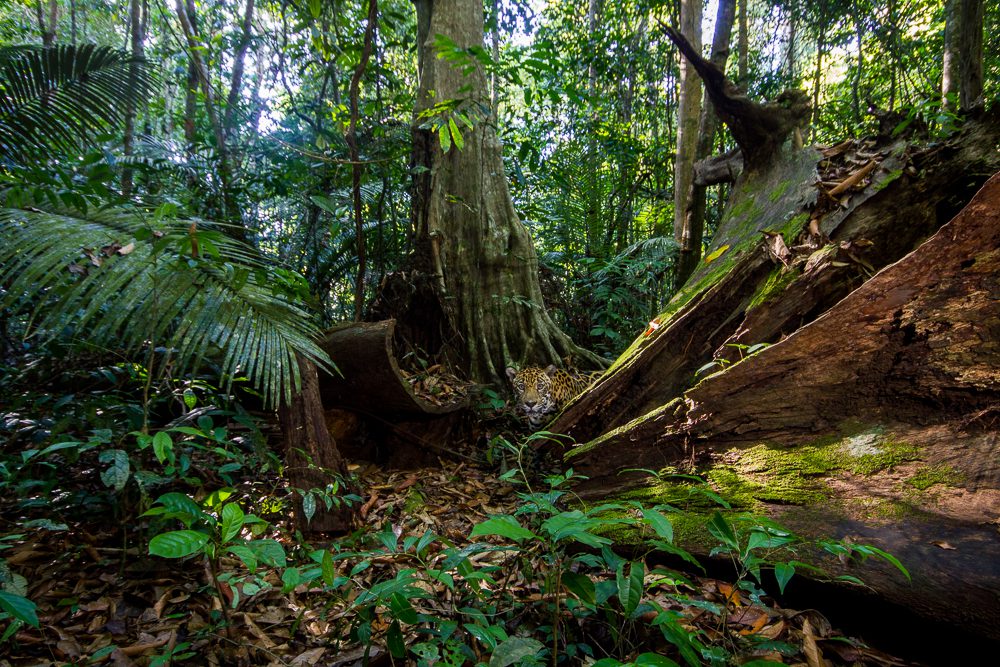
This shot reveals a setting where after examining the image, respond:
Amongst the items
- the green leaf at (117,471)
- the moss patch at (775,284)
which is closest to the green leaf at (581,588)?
the green leaf at (117,471)

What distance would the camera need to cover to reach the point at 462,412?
4.53 meters

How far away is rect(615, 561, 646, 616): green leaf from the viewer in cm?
152

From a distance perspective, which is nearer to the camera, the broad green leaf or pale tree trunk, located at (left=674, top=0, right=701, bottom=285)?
the broad green leaf

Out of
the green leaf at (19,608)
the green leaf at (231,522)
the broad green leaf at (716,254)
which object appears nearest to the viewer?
the green leaf at (19,608)

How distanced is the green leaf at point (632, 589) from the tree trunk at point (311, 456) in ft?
5.50

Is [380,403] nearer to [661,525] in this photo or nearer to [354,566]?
[354,566]

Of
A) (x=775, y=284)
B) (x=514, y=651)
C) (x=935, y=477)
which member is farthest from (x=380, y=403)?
(x=935, y=477)

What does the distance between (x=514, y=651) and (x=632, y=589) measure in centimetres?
39

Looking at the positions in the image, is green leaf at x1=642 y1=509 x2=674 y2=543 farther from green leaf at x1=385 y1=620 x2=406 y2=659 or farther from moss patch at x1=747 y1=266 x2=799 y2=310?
moss patch at x1=747 y1=266 x2=799 y2=310

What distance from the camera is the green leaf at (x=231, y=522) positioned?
5.22 feet

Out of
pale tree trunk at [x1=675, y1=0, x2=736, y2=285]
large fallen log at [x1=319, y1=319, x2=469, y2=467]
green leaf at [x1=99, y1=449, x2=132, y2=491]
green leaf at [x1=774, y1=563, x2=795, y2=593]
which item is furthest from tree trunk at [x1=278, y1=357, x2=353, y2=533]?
pale tree trunk at [x1=675, y1=0, x2=736, y2=285]

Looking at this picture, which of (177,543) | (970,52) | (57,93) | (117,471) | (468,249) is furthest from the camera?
(970,52)

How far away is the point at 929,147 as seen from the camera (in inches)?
119

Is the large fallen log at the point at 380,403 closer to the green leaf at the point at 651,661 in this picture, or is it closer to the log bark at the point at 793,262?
the log bark at the point at 793,262
